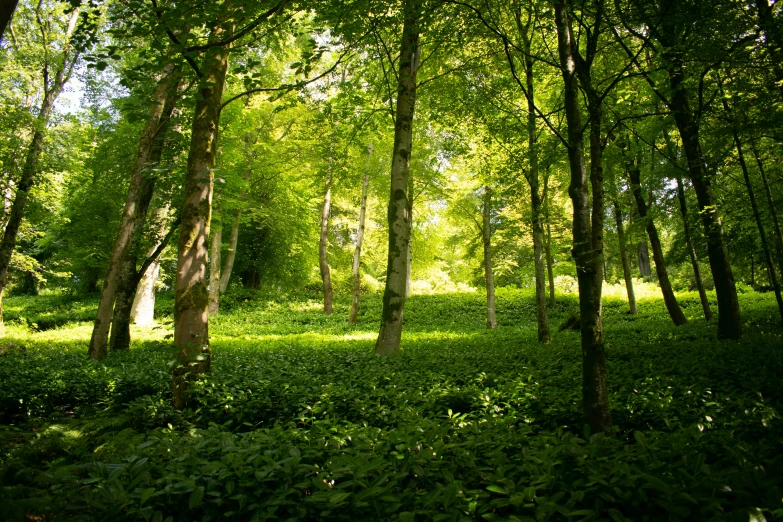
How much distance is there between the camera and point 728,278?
8750 mm

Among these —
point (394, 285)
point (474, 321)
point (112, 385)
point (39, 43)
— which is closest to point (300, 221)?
point (474, 321)

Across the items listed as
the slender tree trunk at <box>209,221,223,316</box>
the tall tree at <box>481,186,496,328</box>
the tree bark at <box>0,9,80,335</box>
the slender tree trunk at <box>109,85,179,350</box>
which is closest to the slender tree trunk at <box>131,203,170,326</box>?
the slender tree trunk at <box>209,221,223,316</box>

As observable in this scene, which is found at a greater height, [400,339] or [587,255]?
[587,255]

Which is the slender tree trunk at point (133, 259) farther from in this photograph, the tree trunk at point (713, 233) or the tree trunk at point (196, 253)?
the tree trunk at point (713, 233)

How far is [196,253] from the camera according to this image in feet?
18.1

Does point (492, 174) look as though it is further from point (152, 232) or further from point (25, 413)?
point (25, 413)

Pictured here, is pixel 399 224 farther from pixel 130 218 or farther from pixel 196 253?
pixel 130 218

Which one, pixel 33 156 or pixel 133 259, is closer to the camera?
pixel 133 259

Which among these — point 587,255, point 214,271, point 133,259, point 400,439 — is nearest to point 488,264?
point 133,259

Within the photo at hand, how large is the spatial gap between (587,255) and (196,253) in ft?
15.8

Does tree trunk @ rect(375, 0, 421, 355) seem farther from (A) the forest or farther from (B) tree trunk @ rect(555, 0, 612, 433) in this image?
(B) tree trunk @ rect(555, 0, 612, 433)

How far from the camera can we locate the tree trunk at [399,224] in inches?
326

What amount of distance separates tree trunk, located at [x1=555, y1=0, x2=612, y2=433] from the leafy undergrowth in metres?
0.32

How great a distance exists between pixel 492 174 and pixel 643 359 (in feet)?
28.3
